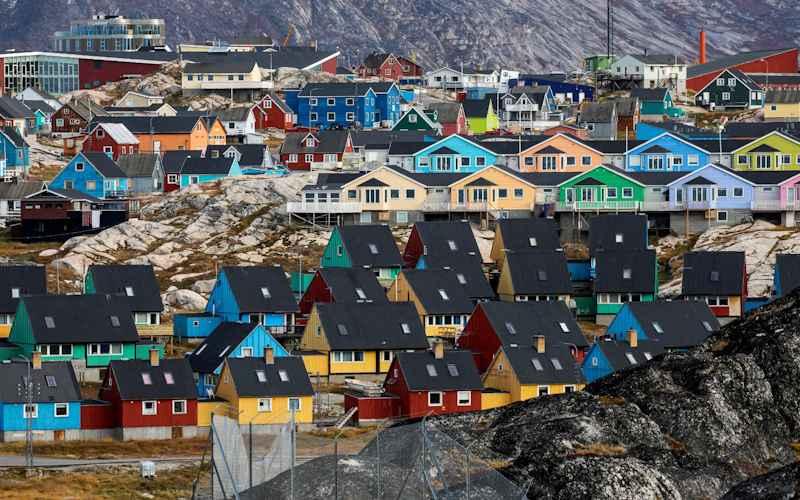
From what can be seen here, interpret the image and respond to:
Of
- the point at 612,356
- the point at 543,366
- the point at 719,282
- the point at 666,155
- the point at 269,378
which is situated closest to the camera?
A: the point at 269,378

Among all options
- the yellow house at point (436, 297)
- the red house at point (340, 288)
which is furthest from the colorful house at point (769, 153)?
the red house at point (340, 288)

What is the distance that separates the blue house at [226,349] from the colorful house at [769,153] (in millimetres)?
45505

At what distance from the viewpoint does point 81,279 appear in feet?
324

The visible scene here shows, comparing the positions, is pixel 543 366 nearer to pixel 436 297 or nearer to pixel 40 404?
pixel 436 297

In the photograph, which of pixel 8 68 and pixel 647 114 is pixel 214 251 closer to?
pixel 647 114

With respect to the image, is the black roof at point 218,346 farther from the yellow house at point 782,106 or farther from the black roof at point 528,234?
the yellow house at point 782,106

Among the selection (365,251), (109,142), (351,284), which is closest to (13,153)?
(109,142)

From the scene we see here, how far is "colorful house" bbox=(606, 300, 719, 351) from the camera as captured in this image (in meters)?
84.1

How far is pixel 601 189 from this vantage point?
11288 cm

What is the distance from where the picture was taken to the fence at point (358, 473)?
37000mm

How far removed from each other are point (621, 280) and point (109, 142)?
46.7m

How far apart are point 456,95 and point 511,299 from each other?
73040 mm

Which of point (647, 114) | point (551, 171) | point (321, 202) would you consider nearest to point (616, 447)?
point (321, 202)

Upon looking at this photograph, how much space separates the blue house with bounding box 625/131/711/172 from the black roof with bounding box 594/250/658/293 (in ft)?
85.6
